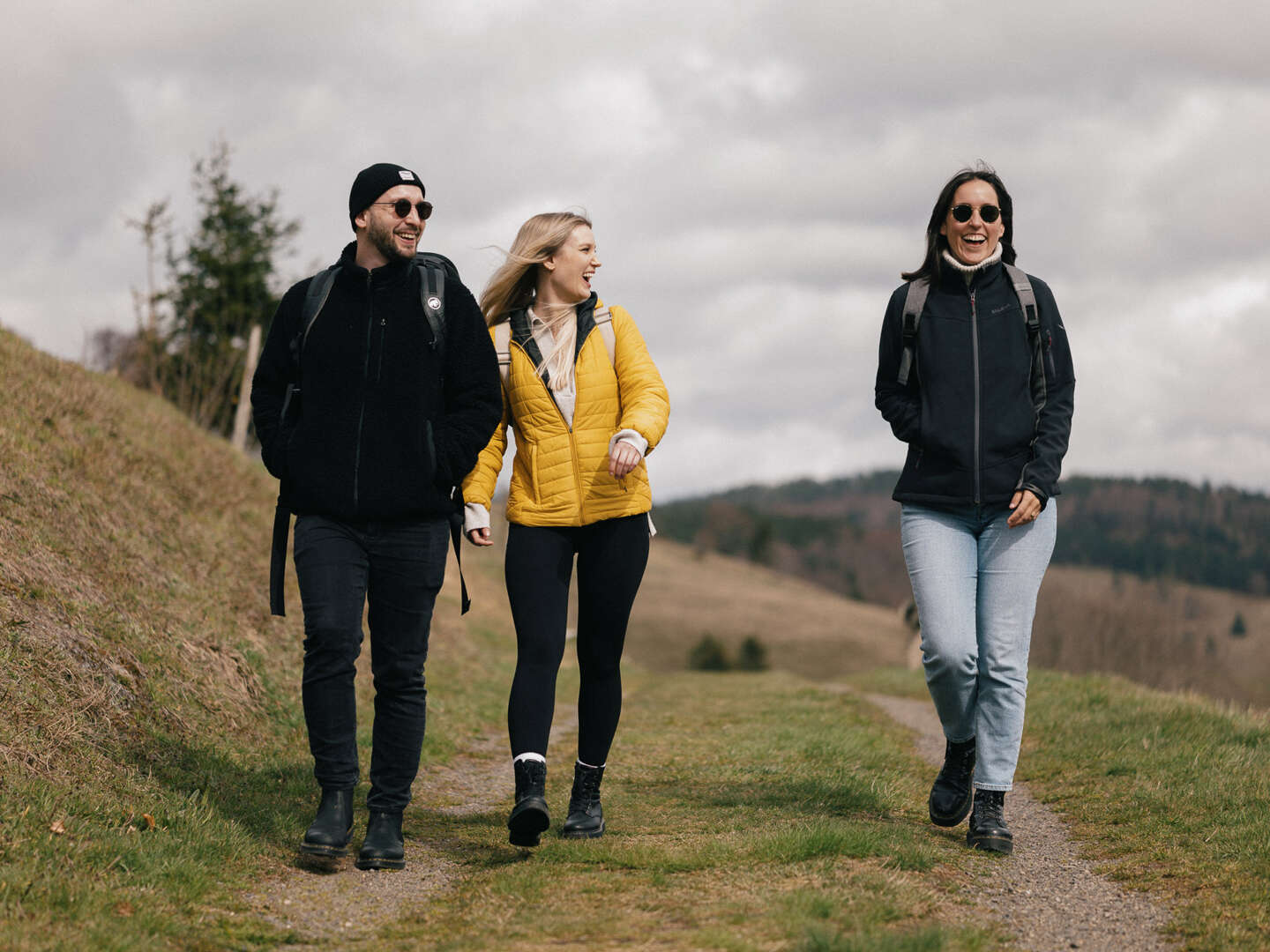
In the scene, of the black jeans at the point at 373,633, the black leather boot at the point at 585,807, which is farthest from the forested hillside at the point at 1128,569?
the black jeans at the point at 373,633

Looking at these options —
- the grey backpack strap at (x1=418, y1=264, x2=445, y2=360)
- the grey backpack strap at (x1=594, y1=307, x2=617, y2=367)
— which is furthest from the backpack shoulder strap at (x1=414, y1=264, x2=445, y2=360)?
the grey backpack strap at (x1=594, y1=307, x2=617, y2=367)

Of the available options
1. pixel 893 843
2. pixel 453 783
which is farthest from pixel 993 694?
pixel 453 783

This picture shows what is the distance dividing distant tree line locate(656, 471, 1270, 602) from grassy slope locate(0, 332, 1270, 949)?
A: 118m

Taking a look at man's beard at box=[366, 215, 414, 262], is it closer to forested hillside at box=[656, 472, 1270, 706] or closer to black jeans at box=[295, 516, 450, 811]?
black jeans at box=[295, 516, 450, 811]

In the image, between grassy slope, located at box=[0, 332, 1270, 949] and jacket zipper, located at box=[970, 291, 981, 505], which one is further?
jacket zipper, located at box=[970, 291, 981, 505]

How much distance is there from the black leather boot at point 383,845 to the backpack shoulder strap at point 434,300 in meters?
1.92

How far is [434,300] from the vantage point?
200 inches

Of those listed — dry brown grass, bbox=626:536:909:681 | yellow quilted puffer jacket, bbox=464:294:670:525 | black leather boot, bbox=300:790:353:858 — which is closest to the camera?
black leather boot, bbox=300:790:353:858

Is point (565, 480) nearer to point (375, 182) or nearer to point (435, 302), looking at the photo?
point (435, 302)

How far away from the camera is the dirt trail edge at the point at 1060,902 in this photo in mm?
4118

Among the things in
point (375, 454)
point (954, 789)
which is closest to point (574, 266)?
point (375, 454)

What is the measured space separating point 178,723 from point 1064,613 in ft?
265

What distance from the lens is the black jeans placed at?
193 inches

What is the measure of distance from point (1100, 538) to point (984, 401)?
17966 cm
